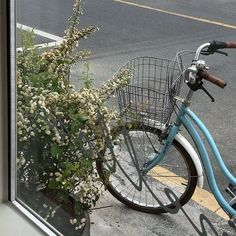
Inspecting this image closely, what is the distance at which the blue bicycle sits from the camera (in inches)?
51.5

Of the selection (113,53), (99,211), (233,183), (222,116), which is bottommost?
(99,211)

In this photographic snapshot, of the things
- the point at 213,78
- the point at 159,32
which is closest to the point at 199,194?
the point at 213,78

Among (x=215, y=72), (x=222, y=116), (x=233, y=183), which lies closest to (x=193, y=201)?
(x=233, y=183)

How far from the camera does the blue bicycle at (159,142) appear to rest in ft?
4.30

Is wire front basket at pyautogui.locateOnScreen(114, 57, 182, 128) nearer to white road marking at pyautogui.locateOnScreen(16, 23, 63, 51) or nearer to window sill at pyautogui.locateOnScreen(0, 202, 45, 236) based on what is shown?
white road marking at pyautogui.locateOnScreen(16, 23, 63, 51)

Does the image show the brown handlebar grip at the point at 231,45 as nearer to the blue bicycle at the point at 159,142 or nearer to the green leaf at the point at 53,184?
the blue bicycle at the point at 159,142

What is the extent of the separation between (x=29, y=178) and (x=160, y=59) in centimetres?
54

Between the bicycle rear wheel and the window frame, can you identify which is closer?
the window frame

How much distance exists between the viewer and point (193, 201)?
54.7 inches

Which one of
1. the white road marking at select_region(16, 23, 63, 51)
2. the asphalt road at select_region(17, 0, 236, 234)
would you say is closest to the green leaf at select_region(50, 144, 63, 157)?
the asphalt road at select_region(17, 0, 236, 234)

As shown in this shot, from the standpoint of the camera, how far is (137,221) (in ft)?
5.08

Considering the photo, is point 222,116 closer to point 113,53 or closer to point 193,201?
point 193,201

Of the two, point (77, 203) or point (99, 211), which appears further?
point (99, 211)

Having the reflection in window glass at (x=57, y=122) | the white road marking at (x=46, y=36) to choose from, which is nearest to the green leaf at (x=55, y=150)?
the reflection in window glass at (x=57, y=122)
